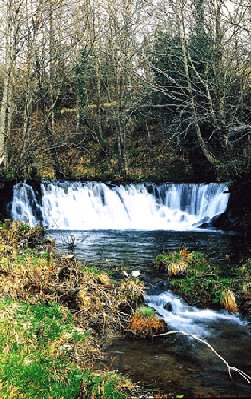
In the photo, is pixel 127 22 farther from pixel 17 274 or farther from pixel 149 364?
pixel 149 364

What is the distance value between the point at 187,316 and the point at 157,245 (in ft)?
21.2

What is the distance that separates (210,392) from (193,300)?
10.7ft

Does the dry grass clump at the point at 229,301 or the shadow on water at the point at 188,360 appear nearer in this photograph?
the shadow on water at the point at 188,360

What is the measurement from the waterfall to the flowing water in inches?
1.8

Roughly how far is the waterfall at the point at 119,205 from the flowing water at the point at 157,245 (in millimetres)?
47

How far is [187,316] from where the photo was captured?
7387 mm

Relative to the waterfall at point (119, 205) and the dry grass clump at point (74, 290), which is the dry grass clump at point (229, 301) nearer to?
the dry grass clump at point (74, 290)

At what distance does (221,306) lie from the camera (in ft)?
25.1

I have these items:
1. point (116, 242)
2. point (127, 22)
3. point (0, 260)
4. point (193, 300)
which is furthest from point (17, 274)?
point (127, 22)

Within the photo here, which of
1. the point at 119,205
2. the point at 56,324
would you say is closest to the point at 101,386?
the point at 56,324

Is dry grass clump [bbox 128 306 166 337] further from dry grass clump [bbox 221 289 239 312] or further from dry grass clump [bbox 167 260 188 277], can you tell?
dry grass clump [bbox 167 260 188 277]

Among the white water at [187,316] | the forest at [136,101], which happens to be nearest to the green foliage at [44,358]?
the white water at [187,316]

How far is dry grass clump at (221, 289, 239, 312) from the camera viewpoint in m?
7.52

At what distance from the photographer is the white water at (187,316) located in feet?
22.6
